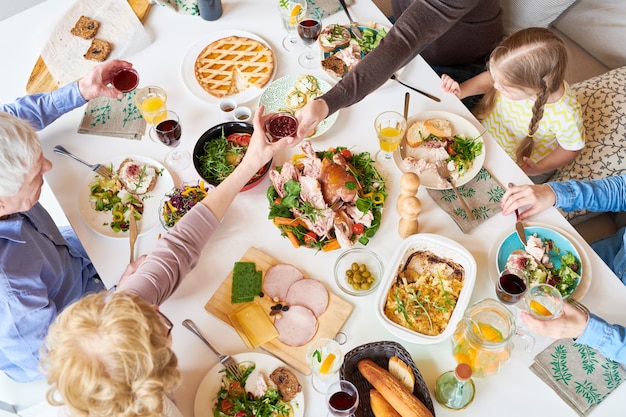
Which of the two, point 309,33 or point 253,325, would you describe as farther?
point 309,33

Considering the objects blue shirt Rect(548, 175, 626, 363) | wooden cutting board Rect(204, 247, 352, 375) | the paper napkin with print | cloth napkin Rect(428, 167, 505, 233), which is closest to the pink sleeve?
wooden cutting board Rect(204, 247, 352, 375)

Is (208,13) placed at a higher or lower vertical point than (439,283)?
higher

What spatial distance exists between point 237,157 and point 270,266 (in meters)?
0.48

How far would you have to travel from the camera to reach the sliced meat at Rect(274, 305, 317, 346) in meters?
1.65

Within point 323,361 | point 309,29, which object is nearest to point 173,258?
point 323,361

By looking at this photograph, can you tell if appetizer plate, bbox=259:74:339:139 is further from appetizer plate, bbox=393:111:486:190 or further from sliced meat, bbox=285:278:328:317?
sliced meat, bbox=285:278:328:317

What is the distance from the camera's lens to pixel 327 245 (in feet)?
5.91

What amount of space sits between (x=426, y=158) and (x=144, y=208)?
1135mm

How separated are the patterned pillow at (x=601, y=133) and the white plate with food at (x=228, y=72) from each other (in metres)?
1.51

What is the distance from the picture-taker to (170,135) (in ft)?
6.29

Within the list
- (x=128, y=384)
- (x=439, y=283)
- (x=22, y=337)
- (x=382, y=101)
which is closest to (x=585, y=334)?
(x=439, y=283)

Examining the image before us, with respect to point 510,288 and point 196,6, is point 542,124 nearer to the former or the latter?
point 510,288

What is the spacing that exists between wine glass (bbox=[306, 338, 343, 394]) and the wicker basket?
4cm

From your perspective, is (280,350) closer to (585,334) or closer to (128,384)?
(128,384)
